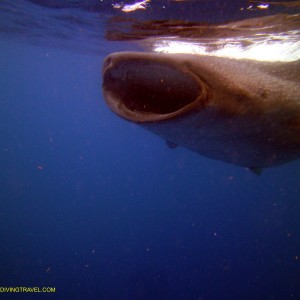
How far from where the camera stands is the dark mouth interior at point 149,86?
2443 millimetres

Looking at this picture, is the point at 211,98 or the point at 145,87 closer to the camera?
the point at 211,98

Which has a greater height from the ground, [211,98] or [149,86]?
[211,98]

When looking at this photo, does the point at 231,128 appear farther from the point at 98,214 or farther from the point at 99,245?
the point at 98,214

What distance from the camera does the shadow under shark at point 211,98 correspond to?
2252mm

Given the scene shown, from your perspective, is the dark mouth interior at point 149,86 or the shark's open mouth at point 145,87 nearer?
the shark's open mouth at point 145,87

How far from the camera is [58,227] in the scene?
1093 inches

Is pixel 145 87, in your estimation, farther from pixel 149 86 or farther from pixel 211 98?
pixel 211 98

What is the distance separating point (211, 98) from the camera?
7.36 feet

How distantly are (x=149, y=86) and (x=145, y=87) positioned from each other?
0.05 metres

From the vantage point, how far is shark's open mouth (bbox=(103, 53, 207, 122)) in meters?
2.26

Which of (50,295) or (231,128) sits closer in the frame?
(231,128)

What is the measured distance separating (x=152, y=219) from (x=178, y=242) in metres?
6.33

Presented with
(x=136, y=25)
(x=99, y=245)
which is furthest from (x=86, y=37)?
(x=99, y=245)

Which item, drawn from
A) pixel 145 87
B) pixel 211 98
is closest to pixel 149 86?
pixel 145 87
